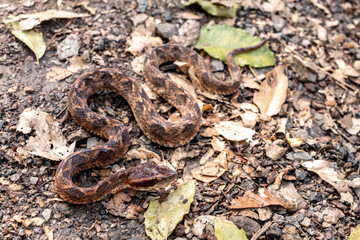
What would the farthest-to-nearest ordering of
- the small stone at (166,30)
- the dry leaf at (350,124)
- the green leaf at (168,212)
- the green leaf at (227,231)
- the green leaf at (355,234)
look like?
the small stone at (166,30) → the dry leaf at (350,124) → the green leaf at (355,234) → the green leaf at (168,212) → the green leaf at (227,231)

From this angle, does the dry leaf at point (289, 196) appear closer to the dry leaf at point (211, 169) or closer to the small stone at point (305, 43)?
the dry leaf at point (211, 169)

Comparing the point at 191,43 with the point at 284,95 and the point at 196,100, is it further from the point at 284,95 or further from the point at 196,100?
the point at 284,95

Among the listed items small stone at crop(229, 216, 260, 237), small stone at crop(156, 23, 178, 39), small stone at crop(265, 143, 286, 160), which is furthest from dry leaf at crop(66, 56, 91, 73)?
small stone at crop(229, 216, 260, 237)

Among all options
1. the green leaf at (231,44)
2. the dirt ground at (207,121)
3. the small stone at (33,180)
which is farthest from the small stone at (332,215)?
the small stone at (33,180)

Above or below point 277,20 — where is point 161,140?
below

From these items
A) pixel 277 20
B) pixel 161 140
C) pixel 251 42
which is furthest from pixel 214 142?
pixel 277 20
